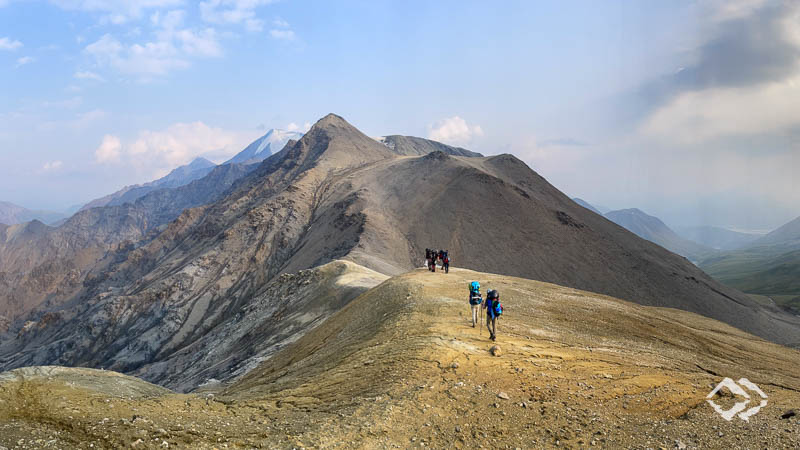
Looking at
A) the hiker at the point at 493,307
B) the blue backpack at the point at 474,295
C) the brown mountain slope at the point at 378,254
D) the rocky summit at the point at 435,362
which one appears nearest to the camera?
the rocky summit at the point at 435,362

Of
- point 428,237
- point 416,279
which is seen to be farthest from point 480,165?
point 416,279

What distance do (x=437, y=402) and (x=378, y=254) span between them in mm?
67142

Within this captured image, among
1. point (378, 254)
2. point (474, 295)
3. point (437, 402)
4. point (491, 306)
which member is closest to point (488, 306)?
point (491, 306)

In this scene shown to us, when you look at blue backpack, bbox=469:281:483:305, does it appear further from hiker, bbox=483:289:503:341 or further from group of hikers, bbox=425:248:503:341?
hiker, bbox=483:289:503:341

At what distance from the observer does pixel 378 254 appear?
255 feet

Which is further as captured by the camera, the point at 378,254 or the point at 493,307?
the point at 378,254

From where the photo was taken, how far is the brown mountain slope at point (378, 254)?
7644 centimetres

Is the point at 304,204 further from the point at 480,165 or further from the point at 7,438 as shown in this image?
the point at 7,438

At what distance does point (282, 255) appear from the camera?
9781cm

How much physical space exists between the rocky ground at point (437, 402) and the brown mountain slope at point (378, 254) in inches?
1897

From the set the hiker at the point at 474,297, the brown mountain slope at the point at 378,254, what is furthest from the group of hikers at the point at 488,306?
the brown mountain slope at the point at 378,254

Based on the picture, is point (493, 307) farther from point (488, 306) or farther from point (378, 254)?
point (378, 254)

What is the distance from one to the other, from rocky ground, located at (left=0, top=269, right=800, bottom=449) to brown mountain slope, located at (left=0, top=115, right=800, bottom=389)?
158 feet

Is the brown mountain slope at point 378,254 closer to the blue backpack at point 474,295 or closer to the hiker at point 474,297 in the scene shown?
the hiker at point 474,297
